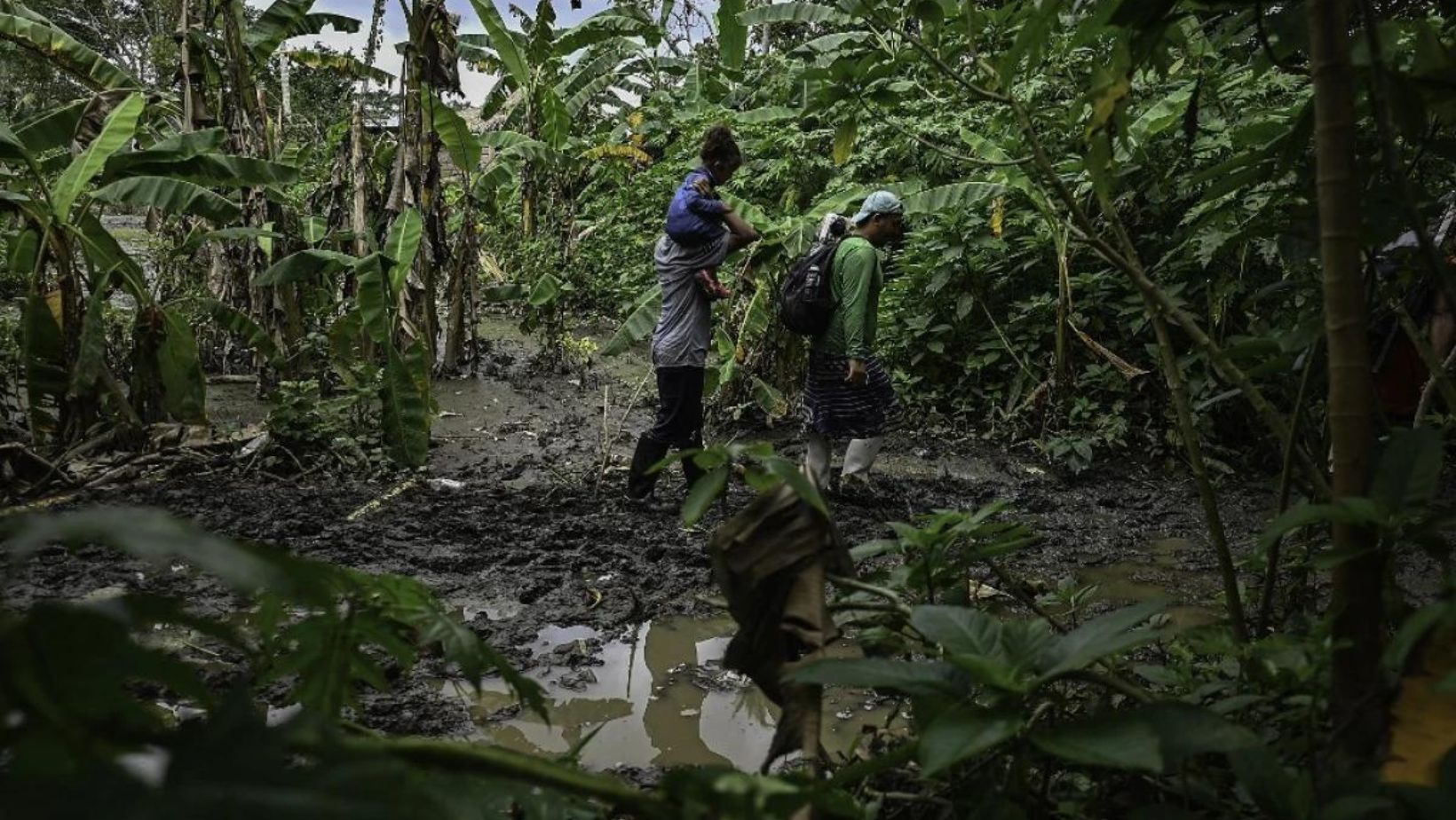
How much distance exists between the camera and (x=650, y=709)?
3.25m

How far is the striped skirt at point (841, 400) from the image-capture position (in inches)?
228

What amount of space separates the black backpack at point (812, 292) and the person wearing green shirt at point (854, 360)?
0.04m

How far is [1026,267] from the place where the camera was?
755 cm

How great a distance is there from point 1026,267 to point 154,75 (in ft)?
108

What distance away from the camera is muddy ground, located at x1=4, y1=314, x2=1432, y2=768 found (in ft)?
10.9

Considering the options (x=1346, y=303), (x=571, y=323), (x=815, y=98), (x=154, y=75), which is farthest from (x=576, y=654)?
(x=154, y=75)

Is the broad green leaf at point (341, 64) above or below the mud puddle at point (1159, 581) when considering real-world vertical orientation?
above

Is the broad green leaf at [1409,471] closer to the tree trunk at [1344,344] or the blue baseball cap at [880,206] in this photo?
the tree trunk at [1344,344]

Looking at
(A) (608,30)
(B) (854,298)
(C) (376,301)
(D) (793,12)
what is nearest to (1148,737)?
(B) (854,298)

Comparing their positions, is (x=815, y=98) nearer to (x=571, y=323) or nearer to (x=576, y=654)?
(x=576, y=654)

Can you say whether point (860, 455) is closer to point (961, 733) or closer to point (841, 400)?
point (841, 400)

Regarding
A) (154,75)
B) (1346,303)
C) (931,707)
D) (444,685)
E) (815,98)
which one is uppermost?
(154,75)

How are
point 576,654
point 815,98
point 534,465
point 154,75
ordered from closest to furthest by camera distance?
point 815,98 → point 576,654 → point 534,465 → point 154,75

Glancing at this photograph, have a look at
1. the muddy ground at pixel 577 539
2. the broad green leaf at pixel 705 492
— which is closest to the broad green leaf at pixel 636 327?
the muddy ground at pixel 577 539
